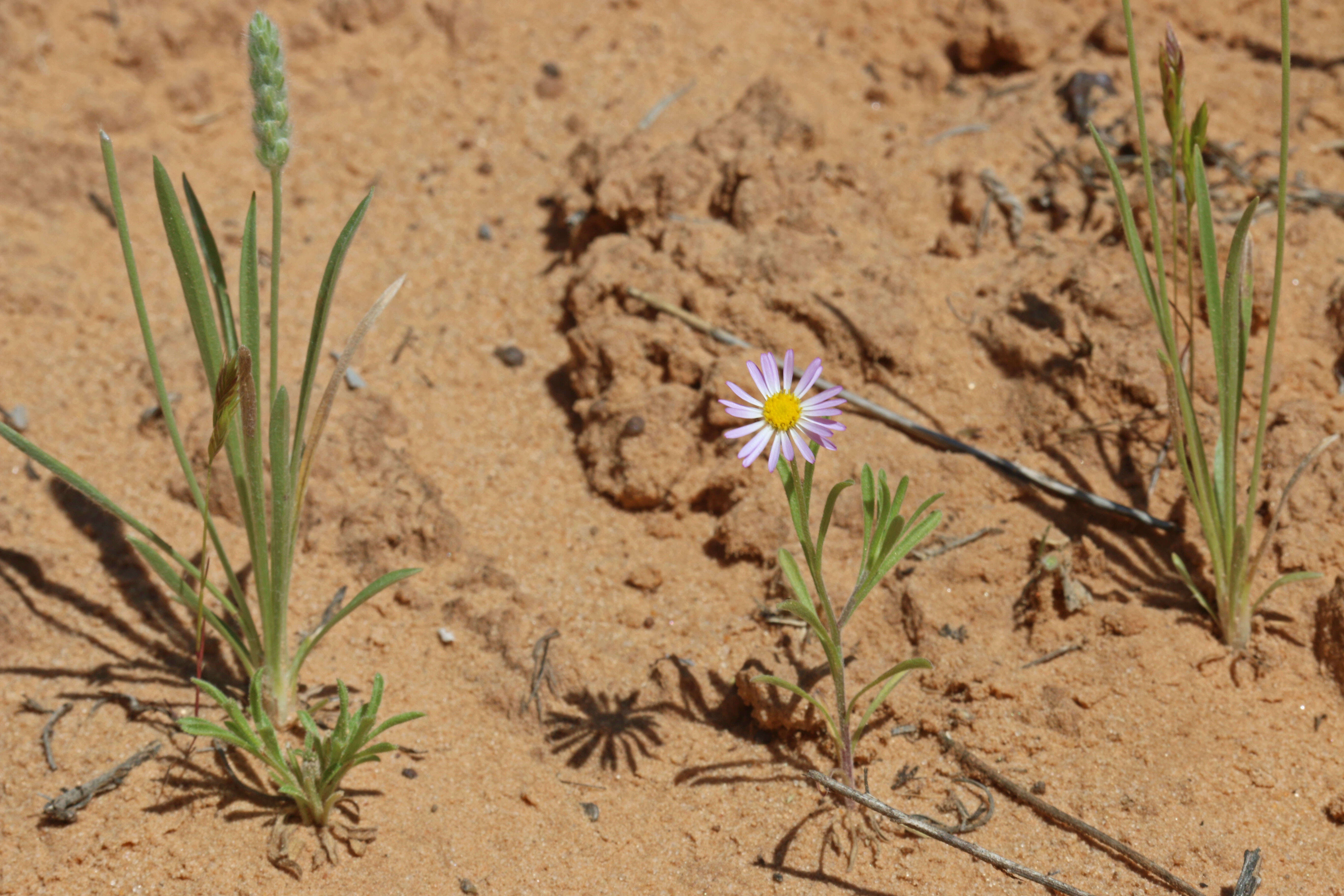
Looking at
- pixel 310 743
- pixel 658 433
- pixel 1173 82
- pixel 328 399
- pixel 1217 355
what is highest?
pixel 1173 82

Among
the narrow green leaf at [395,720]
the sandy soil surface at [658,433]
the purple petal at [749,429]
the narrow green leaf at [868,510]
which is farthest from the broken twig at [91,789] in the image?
the narrow green leaf at [868,510]

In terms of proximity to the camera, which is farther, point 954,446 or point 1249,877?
point 954,446

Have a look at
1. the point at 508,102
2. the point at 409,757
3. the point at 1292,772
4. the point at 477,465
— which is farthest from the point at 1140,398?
the point at 508,102

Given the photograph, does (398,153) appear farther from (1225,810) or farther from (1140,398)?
(1225,810)

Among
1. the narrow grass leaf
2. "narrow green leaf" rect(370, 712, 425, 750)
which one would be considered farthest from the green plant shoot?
the narrow grass leaf

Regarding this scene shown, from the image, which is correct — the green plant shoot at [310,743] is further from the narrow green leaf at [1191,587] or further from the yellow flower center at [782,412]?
the narrow green leaf at [1191,587]

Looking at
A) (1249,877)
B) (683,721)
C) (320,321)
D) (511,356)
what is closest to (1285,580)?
(1249,877)

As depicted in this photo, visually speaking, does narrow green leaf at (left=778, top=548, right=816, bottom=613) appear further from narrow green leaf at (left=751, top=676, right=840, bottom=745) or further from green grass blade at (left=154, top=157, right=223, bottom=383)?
green grass blade at (left=154, top=157, right=223, bottom=383)

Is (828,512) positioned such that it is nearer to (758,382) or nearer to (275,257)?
(758,382)
